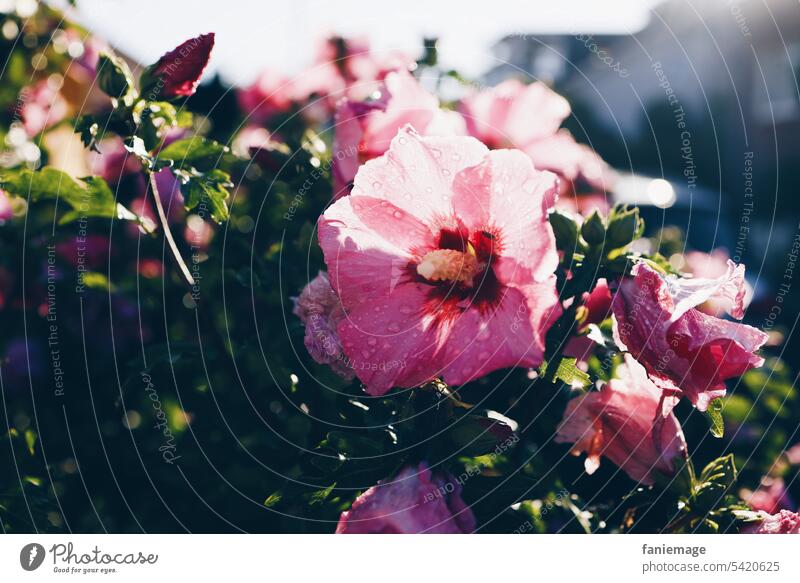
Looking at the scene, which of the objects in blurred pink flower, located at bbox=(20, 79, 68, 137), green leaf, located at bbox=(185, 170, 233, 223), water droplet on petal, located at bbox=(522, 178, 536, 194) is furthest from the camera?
blurred pink flower, located at bbox=(20, 79, 68, 137)

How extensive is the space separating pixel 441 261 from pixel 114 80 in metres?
0.36

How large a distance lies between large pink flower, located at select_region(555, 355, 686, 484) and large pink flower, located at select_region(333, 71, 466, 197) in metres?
0.29

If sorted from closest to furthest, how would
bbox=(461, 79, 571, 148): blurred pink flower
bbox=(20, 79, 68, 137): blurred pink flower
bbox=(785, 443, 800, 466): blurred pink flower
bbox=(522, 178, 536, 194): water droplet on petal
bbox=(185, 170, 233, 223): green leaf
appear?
bbox=(522, 178, 536, 194): water droplet on petal
bbox=(185, 170, 233, 223): green leaf
bbox=(461, 79, 571, 148): blurred pink flower
bbox=(785, 443, 800, 466): blurred pink flower
bbox=(20, 79, 68, 137): blurred pink flower

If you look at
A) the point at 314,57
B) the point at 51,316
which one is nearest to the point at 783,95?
the point at 314,57

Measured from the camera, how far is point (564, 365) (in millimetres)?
605

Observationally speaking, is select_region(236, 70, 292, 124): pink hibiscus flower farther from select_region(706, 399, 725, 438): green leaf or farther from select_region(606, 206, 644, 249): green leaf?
select_region(706, 399, 725, 438): green leaf

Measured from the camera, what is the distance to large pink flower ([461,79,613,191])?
2.62ft

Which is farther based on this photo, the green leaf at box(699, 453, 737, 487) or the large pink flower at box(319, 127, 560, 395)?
the green leaf at box(699, 453, 737, 487)

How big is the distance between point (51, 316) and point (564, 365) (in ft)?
2.66

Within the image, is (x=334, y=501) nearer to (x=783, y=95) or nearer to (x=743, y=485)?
(x=743, y=485)

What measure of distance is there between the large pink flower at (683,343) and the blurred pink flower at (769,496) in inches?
14.8

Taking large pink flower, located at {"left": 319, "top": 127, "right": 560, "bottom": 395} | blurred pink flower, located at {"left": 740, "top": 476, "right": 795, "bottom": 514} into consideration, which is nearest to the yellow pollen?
large pink flower, located at {"left": 319, "top": 127, "right": 560, "bottom": 395}

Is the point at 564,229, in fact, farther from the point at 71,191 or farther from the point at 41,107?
the point at 41,107

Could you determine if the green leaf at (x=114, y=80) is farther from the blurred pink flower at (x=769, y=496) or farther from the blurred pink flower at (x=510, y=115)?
the blurred pink flower at (x=769, y=496)
